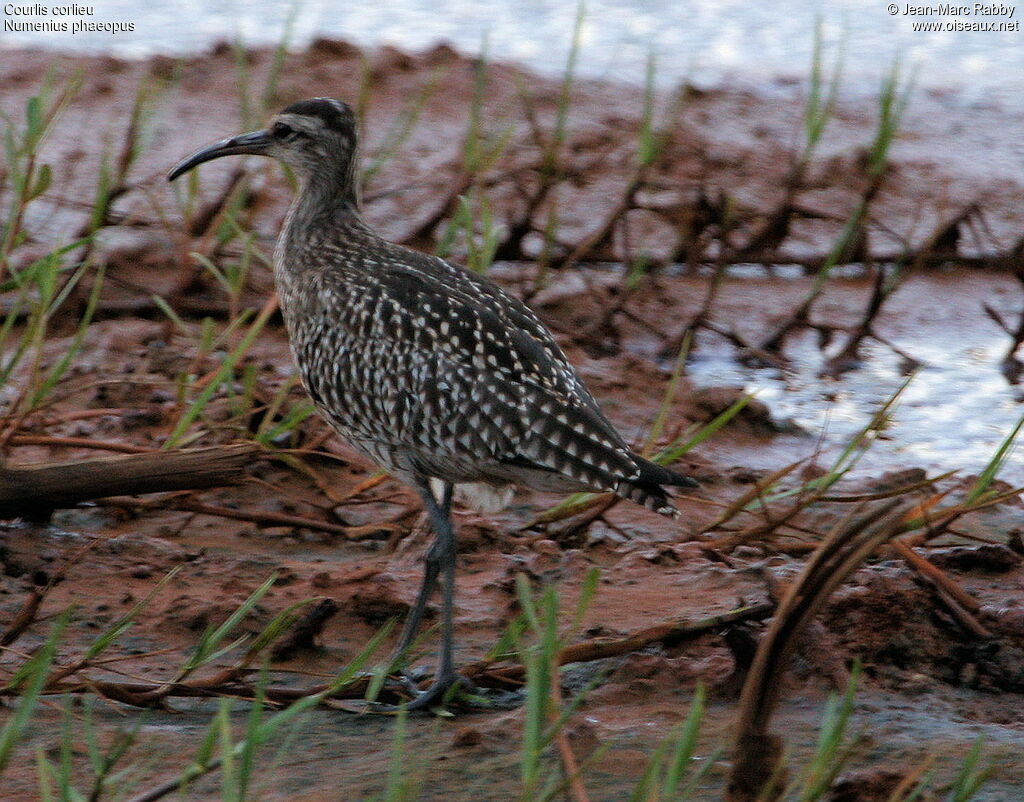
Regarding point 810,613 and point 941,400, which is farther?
point 941,400

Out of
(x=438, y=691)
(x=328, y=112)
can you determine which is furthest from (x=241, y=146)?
(x=438, y=691)

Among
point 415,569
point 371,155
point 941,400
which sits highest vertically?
point 371,155

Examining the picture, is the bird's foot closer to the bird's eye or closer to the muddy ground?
the muddy ground

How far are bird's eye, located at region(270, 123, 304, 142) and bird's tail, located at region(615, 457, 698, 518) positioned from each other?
1.98m

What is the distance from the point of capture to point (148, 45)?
425 inches

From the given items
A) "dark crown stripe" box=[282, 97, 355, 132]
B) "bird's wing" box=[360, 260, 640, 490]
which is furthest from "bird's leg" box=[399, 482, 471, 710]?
"dark crown stripe" box=[282, 97, 355, 132]

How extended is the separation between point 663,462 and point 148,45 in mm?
6908

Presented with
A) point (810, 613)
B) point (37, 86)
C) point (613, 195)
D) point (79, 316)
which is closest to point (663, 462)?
point (810, 613)

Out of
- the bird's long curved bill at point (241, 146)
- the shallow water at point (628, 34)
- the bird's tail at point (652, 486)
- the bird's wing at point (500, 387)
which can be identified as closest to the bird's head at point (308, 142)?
the bird's long curved bill at point (241, 146)

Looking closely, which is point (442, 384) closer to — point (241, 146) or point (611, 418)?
point (241, 146)

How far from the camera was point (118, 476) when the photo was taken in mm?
4875

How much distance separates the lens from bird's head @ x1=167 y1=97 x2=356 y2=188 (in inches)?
219

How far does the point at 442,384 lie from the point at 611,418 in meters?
1.98

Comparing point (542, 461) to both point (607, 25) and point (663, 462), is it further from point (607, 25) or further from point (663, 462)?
point (607, 25)
